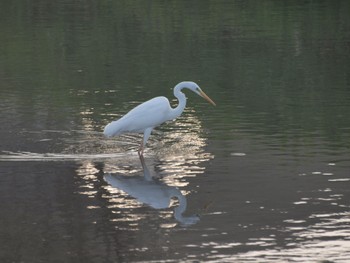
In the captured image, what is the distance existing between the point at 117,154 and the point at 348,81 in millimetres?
12836

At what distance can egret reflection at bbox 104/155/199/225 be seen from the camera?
15.6 metres

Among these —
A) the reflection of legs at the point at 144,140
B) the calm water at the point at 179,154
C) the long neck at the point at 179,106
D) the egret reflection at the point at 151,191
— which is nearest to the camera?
the calm water at the point at 179,154

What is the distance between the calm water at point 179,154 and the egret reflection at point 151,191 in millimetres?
31

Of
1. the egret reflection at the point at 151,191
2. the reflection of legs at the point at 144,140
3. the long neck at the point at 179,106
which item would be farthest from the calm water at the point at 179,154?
the long neck at the point at 179,106

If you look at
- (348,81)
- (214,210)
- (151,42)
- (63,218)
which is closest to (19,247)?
(63,218)

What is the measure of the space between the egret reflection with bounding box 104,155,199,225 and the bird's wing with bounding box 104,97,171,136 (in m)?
1.66

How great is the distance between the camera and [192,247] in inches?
535

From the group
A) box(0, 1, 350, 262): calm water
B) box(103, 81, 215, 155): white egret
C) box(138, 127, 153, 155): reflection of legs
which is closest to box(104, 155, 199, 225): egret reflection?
box(0, 1, 350, 262): calm water

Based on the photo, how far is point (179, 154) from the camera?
19938mm

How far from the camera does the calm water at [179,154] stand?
13984mm

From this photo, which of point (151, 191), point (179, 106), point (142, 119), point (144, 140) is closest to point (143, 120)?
point (142, 119)

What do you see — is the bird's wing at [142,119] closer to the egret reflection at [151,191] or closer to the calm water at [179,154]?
the calm water at [179,154]

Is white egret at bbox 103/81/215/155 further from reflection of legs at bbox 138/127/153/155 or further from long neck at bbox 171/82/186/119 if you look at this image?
long neck at bbox 171/82/186/119

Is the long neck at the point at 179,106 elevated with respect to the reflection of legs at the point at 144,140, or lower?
elevated
